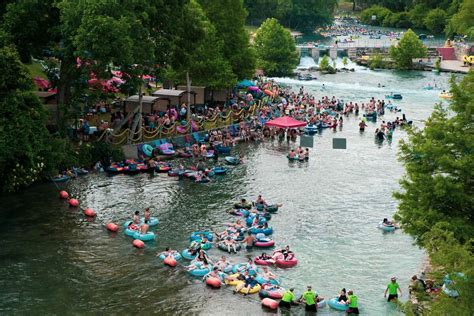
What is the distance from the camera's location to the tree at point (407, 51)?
14562 centimetres

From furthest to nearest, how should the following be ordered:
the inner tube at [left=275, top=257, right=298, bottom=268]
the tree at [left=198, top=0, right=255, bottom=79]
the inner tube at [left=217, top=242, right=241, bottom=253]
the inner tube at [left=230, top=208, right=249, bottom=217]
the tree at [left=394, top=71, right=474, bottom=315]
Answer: the tree at [left=198, top=0, right=255, bottom=79], the inner tube at [left=230, top=208, right=249, bottom=217], the inner tube at [left=217, top=242, right=241, bottom=253], the inner tube at [left=275, top=257, right=298, bottom=268], the tree at [left=394, top=71, right=474, bottom=315]

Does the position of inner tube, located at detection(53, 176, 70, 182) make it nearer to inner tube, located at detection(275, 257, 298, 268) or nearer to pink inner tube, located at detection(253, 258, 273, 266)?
pink inner tube, located at detection(253, 258, 273, 266)

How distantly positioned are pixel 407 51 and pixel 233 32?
226ft

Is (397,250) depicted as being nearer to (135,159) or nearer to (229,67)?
(135,159)

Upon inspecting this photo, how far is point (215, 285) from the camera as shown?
38.0m

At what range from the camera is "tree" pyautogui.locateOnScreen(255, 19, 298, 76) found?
422ft

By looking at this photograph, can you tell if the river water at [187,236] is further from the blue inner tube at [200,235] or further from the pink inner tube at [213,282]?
the blue inner tube at [200,235]

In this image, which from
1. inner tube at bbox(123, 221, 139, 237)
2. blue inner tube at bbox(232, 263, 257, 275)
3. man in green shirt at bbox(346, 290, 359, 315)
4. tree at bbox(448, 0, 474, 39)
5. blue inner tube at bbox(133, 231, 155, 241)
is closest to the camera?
man in green shirt at bbox(346, 290, 359, 315)

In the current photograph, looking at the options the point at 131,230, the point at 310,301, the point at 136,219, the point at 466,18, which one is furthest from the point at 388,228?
the point at 466,18

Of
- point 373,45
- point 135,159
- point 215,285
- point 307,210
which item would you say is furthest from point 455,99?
point 373,45

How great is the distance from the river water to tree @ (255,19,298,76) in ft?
204

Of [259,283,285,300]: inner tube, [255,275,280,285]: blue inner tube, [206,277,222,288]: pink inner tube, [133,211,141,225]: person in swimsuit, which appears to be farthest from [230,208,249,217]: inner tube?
[259,283,285,300]: inner tube

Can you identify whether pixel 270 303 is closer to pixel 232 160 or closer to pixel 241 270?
pixel 241 270

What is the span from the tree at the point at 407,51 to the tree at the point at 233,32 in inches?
2555
